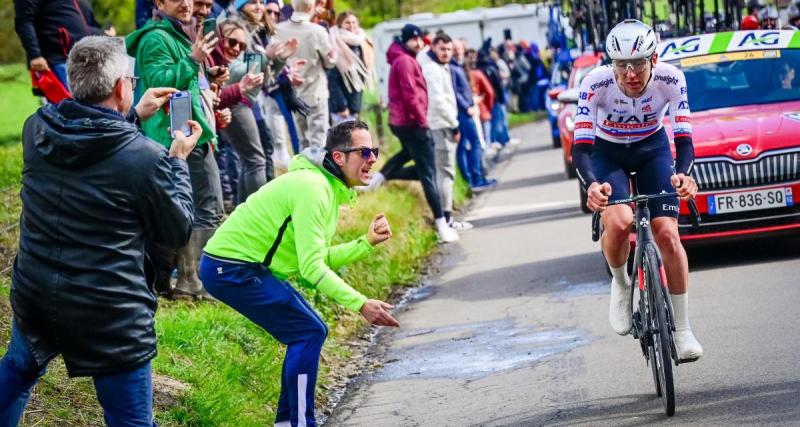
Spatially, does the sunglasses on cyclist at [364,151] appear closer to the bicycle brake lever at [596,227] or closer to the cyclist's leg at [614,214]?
the bicycle brake lever at [596,227]

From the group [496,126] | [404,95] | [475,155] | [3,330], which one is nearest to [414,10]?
[496,126]

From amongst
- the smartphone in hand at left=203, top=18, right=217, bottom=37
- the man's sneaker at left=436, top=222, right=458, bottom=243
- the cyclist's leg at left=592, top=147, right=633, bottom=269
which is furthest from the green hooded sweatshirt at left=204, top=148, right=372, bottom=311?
the man's sneaker at left=436, top=222, right=458, bottom=243

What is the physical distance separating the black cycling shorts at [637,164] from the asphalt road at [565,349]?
1.04m

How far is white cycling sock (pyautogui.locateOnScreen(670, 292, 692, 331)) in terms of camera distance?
775cm

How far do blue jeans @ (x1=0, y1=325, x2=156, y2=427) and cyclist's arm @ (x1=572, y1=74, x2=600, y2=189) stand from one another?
3.31 m

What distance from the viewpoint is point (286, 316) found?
684 centimetres

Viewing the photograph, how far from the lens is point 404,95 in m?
15.1

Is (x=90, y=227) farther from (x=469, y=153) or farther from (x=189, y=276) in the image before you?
(x=469, y=153)

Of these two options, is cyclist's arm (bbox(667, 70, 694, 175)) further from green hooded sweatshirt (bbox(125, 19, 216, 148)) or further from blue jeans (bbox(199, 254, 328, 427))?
green hooded sweatshirt (bbox(125, 19, 216, 148))

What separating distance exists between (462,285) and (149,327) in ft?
24.1

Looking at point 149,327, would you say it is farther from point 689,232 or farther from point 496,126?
point 496,126

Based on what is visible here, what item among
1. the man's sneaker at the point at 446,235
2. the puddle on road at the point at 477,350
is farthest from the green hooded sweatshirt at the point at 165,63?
the man's sneaker at the point at 446,235

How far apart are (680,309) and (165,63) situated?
3736mm

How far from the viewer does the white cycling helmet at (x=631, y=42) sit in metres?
7.94
